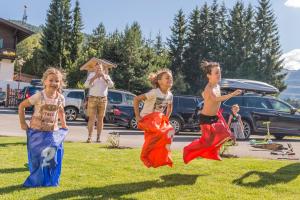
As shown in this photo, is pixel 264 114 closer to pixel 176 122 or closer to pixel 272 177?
pixel 176 122

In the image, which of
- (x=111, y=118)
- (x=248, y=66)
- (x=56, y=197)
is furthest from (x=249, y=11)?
(x=56, y=197)

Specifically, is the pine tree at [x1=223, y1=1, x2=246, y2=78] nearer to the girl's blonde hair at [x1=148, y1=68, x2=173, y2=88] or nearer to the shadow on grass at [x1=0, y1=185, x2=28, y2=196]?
the girl's blonde hair at [x1=148, y1=68, x2=173, y2=88]

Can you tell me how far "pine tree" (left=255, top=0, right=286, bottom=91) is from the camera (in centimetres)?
6322

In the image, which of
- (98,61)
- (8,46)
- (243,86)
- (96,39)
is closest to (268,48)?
(96,39)

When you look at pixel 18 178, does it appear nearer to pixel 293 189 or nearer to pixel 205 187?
pixel 205 187

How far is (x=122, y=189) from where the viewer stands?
6.17m

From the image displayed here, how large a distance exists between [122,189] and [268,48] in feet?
201

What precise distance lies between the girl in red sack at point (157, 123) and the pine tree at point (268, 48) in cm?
5691

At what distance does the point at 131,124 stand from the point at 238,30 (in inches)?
1836

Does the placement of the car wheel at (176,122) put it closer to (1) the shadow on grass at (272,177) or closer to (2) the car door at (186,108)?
(2) the car door at (186,108)

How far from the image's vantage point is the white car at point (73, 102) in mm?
24125

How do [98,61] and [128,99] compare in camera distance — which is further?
[128,99]

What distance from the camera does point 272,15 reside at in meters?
65.6

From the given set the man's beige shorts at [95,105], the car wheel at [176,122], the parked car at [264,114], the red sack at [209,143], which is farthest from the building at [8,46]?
the red sack at [209,143]
